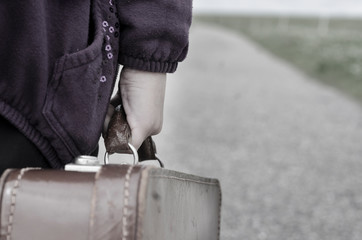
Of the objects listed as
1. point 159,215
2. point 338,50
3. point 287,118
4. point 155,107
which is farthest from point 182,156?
point 338,50

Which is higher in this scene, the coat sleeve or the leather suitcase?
the coat sleeve

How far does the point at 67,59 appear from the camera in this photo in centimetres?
117

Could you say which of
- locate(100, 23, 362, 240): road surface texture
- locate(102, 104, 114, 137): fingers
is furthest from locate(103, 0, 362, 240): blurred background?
locate(102, 104, 114, 137): fingers

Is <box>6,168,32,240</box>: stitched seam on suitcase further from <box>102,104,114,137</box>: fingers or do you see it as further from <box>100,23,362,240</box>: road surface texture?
<box>100,23,362,240</box>: road surface texture

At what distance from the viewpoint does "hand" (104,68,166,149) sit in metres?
1.42

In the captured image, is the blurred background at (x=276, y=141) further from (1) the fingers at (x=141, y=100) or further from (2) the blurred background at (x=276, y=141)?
(1) the fingers at (x=141, y=100)

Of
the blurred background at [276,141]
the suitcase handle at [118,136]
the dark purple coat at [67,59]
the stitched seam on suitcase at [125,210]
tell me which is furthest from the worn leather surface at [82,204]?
the blurred background at [276,141]

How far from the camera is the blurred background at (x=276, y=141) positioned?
5.32 metres

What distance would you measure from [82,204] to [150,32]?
1.97 feet

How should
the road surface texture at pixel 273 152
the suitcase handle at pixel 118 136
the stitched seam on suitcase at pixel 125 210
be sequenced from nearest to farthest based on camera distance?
the stitched seam on suitcase at pixel 125 210
the suitcase handle at pixel 118 136
the road surface texture at pixel 273 152

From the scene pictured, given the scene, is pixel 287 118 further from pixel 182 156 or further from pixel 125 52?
pixel 125 52

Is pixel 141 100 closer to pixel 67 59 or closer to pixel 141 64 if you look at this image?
pixel 141 64

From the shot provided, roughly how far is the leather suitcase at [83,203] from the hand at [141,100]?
0.48 meters

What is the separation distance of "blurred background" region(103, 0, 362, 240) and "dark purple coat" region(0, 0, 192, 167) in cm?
363
